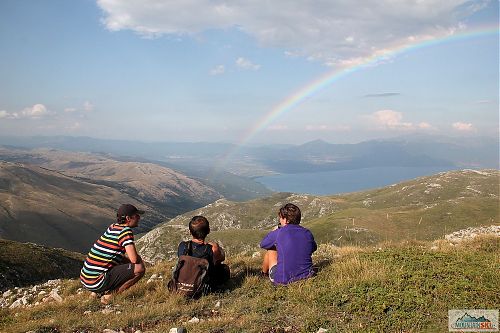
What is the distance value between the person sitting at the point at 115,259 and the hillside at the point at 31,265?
87.5 feet

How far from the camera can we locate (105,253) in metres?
10.3

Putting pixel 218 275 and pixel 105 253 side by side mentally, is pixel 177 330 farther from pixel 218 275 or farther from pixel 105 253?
pixel 105 253

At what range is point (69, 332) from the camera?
8117 millimetres

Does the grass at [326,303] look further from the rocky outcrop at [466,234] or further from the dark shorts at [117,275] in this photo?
the rocky outcrop at [466,234]

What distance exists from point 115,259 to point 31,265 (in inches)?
1620

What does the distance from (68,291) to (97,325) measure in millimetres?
6367

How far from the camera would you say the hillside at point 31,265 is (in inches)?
1395

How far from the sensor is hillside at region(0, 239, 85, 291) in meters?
35.4

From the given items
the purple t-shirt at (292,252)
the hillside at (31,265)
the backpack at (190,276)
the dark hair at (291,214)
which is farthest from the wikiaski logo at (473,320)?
the hillside at (31,265)

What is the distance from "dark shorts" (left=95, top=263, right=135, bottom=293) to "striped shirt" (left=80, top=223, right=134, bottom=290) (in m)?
0.12

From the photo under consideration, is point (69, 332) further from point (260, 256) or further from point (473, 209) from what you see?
point (473, 209)

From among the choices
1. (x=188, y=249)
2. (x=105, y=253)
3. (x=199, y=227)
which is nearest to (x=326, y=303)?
(x=199, y=227)

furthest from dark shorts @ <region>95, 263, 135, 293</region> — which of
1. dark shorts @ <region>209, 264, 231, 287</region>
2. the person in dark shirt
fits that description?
dark shorts @ <region>209, 264, 231, 287</region>

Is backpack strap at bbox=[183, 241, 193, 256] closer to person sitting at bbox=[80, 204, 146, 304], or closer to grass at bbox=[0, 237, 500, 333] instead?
grass at bbox=[0, 237, 500, 333]
